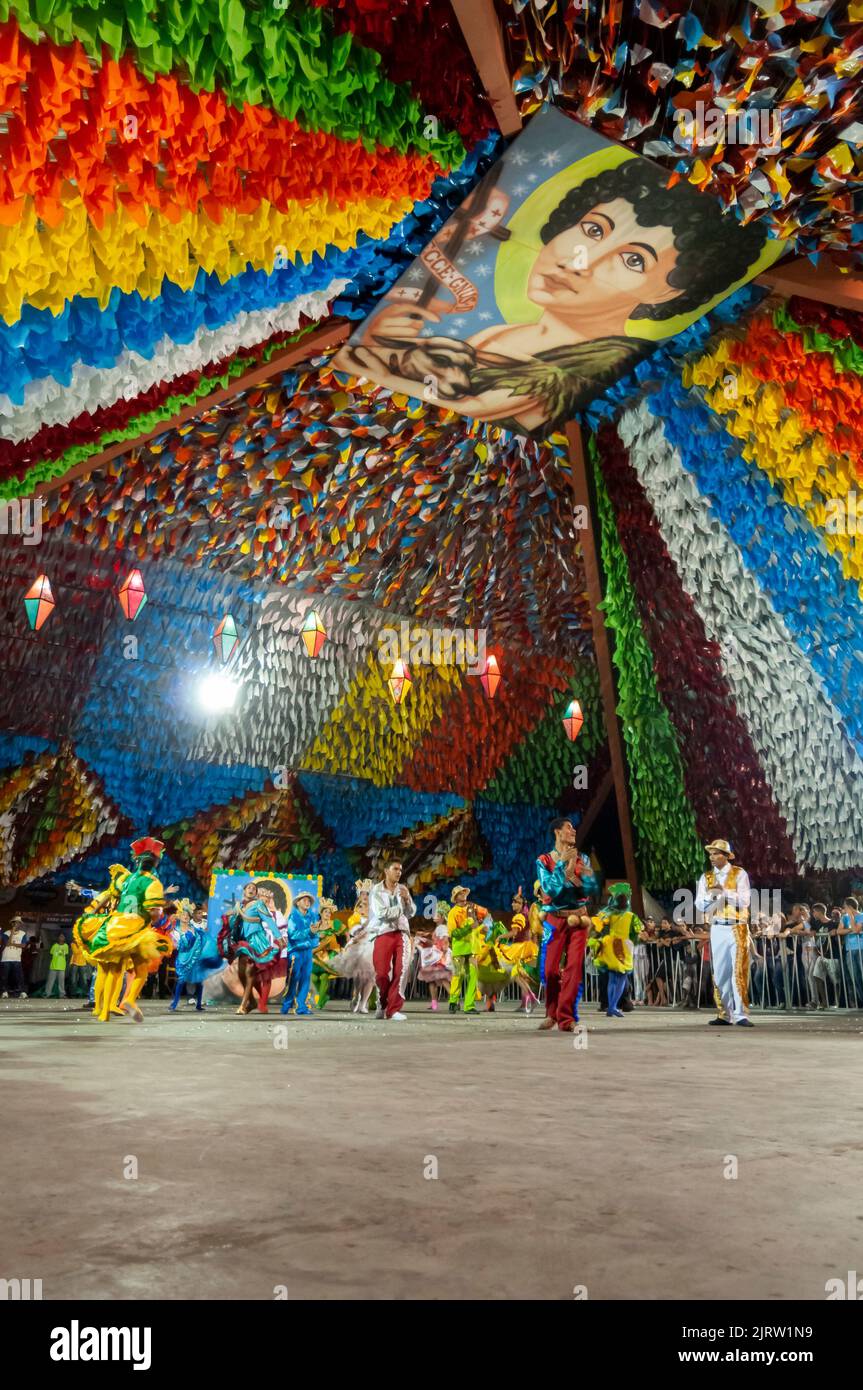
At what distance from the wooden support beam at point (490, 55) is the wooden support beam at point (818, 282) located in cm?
265

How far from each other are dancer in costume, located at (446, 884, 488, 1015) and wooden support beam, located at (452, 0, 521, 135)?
8.82 m

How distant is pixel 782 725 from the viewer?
46.8 ft

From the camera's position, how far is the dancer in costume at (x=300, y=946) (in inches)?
527

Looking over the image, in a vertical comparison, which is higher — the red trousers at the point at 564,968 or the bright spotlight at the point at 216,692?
the bright spotlight at the point at 216,692

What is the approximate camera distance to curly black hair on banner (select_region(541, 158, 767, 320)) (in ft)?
28.0

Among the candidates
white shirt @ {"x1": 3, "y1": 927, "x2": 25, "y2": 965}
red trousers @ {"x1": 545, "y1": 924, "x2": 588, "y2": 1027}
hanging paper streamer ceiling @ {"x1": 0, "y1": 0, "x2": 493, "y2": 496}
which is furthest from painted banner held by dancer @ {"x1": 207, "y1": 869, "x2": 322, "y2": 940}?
hanging paper streamer ceiling @ {"x1": 0, "y1": 0, "x2": 493, "y2": 496}

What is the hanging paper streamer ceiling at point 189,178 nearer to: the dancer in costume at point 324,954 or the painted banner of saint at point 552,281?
the painted banner of saint at point 552,281

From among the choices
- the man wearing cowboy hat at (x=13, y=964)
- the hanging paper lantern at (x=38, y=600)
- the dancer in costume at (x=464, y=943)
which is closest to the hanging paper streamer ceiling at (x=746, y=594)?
the dancer in costume at (x=464, y=943)

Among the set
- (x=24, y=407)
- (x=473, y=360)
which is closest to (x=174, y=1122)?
(x=24, y=407)

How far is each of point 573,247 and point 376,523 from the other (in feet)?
19.2

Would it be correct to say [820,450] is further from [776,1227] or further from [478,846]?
[478,846]

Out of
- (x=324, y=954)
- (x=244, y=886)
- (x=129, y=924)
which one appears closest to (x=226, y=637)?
(x=244, y=886)

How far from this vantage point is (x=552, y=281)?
33.0 ft
